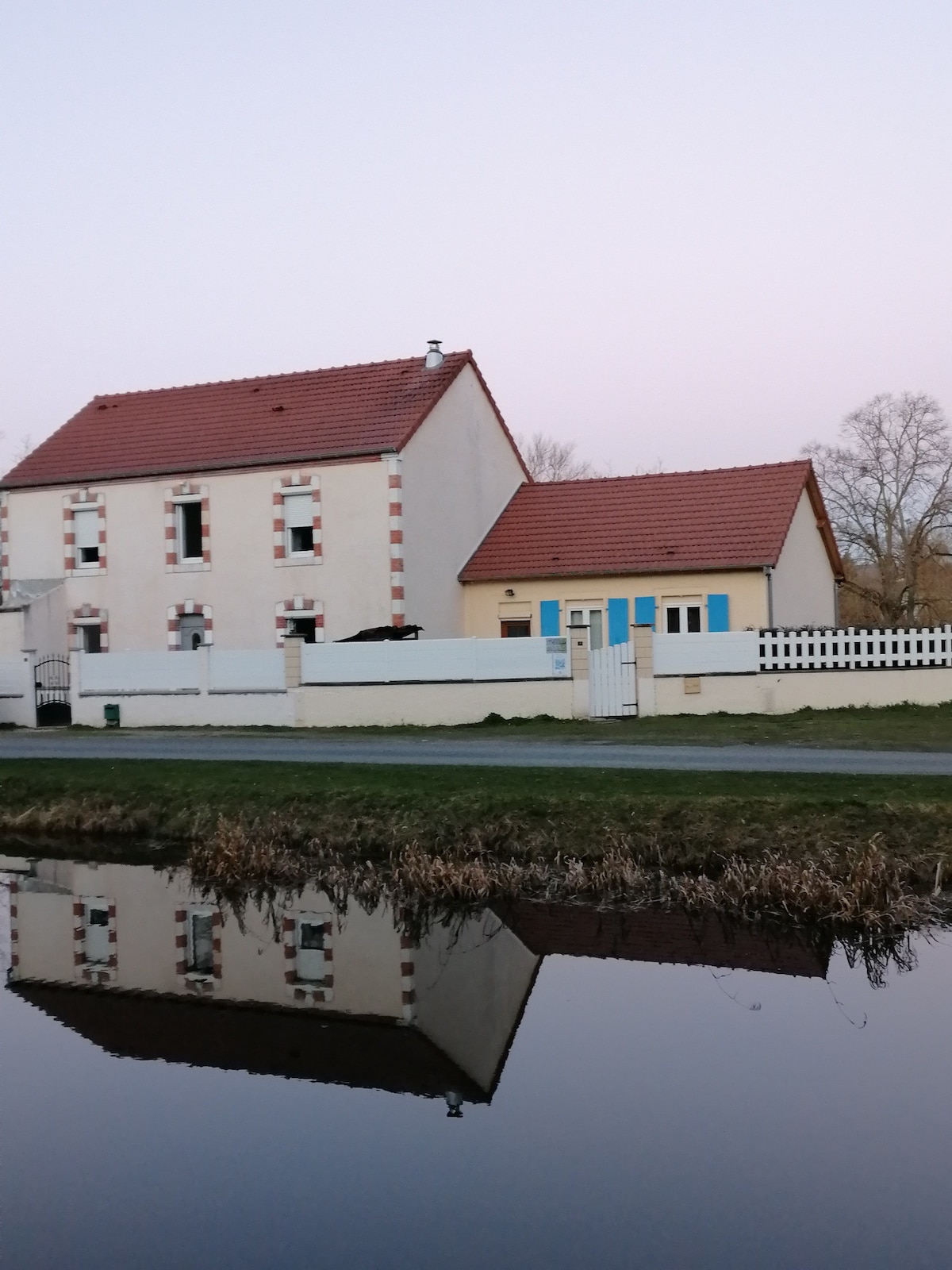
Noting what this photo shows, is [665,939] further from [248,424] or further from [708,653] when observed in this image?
[248,424]

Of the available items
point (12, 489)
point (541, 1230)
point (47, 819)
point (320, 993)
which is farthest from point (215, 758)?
point (12, 489)

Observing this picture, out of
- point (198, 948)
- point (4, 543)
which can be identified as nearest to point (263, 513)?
point (4, 543)

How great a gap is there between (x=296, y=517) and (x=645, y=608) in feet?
28.2

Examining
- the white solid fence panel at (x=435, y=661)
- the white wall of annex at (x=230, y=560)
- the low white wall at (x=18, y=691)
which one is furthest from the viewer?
the white wall of annex at (x=230, y=560)

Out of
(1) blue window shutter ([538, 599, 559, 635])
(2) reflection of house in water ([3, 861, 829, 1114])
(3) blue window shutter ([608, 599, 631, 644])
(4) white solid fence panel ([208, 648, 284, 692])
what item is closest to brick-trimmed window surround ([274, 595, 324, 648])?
(4) white solid fence panel ([208, 648, 284, 692])

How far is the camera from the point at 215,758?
825 inches

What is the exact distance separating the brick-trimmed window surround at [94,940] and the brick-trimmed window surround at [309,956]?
1.58m

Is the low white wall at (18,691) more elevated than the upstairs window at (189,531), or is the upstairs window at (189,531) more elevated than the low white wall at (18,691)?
the upstairs window at (189,531)

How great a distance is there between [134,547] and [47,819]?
16.6 m

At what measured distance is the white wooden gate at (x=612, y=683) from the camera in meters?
25.0

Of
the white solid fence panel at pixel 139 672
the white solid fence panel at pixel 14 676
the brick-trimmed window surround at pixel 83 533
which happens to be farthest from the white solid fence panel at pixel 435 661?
the brick-trimmed window surround at pixel 83 533

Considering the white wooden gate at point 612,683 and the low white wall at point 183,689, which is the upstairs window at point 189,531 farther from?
the white wooden gate at point 612,683

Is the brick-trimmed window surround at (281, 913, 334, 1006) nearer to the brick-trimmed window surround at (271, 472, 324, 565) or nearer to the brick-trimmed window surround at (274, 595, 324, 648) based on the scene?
the brick-trimmed window surround at (274, 595, 324, 648)

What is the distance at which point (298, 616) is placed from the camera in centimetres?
3222
